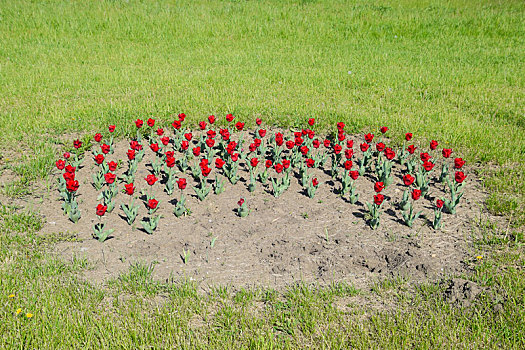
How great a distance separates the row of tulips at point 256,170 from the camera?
14.8ft

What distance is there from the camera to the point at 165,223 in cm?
449

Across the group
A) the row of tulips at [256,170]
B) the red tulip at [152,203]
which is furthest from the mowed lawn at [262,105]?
the red tulip at [152,203]

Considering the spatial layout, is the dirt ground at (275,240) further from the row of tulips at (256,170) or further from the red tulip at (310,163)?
the red tulip at (310,163)

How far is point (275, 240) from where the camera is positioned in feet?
13.8

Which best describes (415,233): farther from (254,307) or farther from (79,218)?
(79,218)

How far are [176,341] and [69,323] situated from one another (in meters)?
0.73

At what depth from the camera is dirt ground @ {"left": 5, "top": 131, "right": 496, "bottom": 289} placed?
3887mm

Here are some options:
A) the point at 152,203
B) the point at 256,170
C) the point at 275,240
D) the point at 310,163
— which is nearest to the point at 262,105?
the point at 256,170

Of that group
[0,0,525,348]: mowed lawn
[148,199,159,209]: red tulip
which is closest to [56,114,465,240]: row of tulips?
[148,199,159,209]: red tulip

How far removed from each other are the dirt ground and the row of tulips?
0.09 m

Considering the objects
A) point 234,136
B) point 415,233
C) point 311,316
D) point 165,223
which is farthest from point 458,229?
point 234,136

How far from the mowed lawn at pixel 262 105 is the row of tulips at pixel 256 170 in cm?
45

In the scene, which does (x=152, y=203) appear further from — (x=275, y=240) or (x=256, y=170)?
(x=256, y=170)

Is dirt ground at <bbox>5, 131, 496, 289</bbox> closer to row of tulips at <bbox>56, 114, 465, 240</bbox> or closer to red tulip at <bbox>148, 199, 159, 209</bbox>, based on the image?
row of tulips at <bbox>56, 114, 465, 240</bbox>
